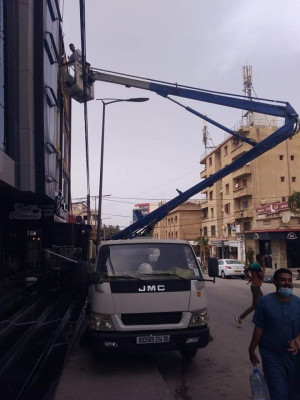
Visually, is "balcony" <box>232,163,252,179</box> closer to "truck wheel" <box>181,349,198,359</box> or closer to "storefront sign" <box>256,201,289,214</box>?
"storefront sign" <box>256,201,289,214</box>

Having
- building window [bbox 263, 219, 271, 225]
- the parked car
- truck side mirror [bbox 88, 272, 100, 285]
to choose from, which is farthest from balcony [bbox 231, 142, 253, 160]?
truck side mirror [bbox 88, 272, 100, 285]

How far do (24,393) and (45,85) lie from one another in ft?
43.1

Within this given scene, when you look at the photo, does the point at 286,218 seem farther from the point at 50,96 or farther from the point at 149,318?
the point at 149,318

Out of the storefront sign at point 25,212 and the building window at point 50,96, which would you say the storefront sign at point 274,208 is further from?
the building window at point 50,96

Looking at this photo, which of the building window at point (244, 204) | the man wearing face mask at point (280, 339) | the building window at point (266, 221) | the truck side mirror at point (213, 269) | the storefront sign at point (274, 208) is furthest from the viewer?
the building window at point (244, 204)

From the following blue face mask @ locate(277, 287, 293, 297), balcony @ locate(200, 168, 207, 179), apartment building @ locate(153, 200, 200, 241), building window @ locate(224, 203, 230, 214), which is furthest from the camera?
apartment building @ locate(153, 200, 200, 241)

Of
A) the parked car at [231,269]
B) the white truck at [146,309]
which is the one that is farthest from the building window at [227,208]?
the white truck at [146,309]

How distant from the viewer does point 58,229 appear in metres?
18.8

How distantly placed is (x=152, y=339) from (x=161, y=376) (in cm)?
51

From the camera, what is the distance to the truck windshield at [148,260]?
6680 mm

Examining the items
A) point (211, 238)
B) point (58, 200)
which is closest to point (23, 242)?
point (58, 200)

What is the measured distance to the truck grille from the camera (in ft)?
20.5

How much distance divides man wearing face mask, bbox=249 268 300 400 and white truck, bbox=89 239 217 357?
2303 millimetres

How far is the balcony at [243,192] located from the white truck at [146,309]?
133 ft
